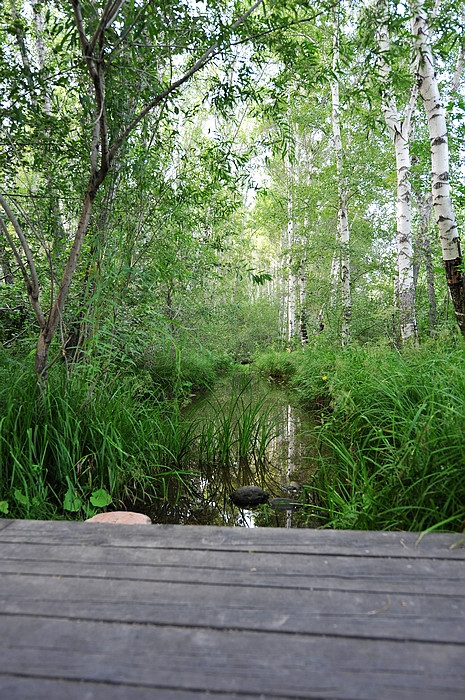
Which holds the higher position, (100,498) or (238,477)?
(100,498)

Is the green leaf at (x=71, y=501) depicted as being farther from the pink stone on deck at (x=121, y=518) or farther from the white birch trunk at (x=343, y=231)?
the white birch trunk at (x=343, y=231)

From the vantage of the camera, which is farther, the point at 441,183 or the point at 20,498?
the point at 441,183

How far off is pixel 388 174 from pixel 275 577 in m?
10.9

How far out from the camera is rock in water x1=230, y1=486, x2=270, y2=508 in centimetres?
301

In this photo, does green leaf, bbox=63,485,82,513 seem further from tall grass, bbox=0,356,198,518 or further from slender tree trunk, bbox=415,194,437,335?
slender tree trunk, bbox=415,194,437,335

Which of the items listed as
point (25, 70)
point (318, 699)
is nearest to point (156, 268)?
point (25, 70)

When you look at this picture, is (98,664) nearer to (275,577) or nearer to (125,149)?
(275,577)

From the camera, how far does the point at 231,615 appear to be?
36.3 inches

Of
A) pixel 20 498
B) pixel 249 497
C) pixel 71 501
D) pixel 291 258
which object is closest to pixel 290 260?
pixel 291 258

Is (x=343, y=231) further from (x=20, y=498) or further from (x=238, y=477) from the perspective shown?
(x=20, y=498)

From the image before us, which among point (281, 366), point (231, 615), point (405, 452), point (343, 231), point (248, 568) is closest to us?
point (231, 615)

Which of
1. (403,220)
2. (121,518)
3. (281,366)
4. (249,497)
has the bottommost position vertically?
(249,497)

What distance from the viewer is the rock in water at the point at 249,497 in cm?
301

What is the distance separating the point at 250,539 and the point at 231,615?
15.0 inches
